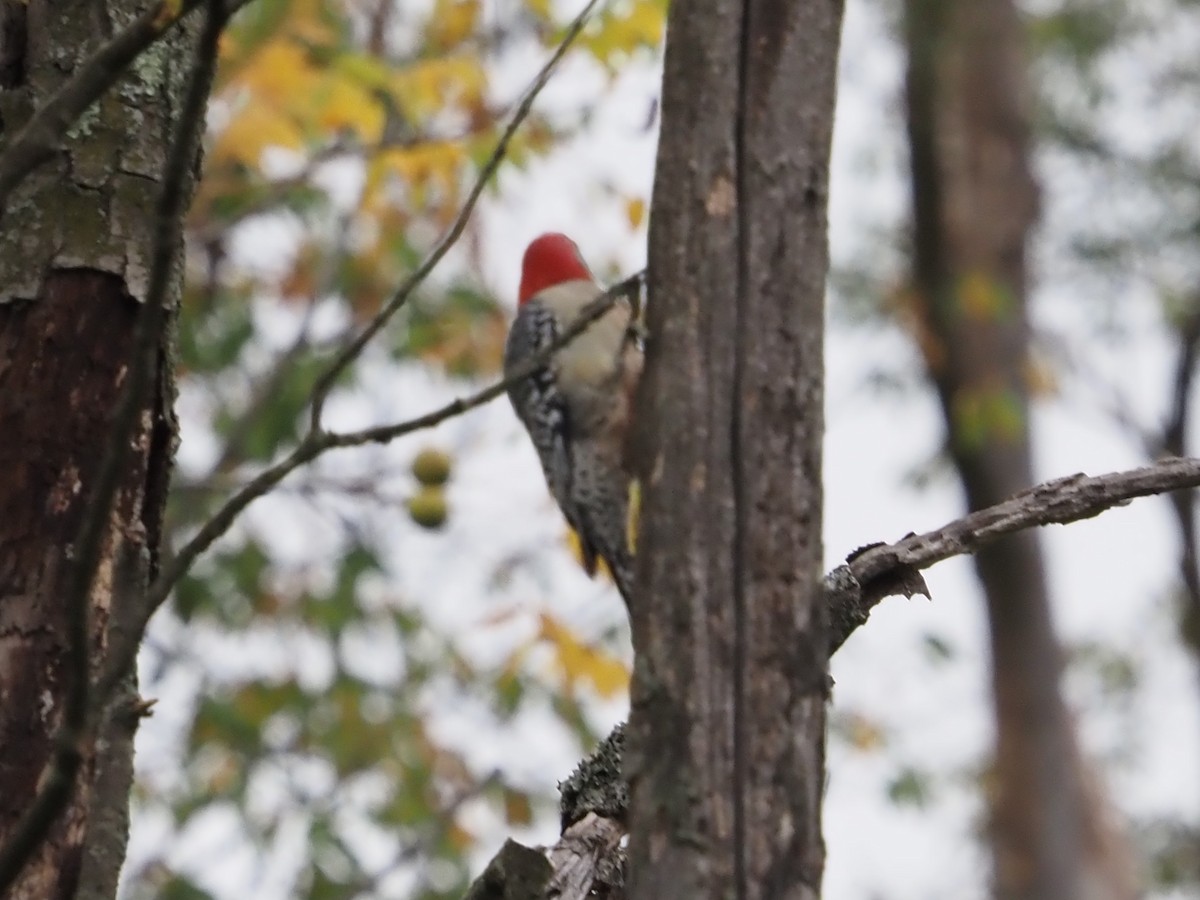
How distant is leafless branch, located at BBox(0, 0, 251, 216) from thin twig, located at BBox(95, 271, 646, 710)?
37cm

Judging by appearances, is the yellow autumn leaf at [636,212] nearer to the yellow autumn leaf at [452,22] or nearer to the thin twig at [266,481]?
the yellow autumn leaf at [452,22]

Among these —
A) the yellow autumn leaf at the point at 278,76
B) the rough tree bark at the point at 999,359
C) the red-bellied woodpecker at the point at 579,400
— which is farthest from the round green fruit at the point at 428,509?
the rough tree bark at the point at 999,359

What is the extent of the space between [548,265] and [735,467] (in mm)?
3232

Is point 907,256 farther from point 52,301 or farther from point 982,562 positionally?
point 52,301

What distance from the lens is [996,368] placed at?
9953 mm

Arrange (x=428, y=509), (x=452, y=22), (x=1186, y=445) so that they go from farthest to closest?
(x=1186, y=445)
(x=452, y=22)
(x=428, y=509)

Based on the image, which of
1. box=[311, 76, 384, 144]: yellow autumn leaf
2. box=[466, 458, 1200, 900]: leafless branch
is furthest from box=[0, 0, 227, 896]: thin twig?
box=[311, 76, 384, 144]: yellow autumn leaf

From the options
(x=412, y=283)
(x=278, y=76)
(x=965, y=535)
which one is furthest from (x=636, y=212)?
(x=412, y=283)

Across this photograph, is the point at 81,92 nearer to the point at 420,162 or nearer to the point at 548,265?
the point at 548,265

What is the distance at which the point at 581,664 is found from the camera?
5.10 m

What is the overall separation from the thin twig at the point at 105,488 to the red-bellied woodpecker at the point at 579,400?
2.89 meters

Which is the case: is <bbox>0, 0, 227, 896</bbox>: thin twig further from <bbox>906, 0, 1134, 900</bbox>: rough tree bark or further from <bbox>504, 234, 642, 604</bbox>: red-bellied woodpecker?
<bbox>906, 0, 1134, 900</bbox>: rough tree bark

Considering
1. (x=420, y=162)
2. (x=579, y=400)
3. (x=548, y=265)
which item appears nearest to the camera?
(x=579, y=400)

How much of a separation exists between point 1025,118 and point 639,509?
9471 millimetres
